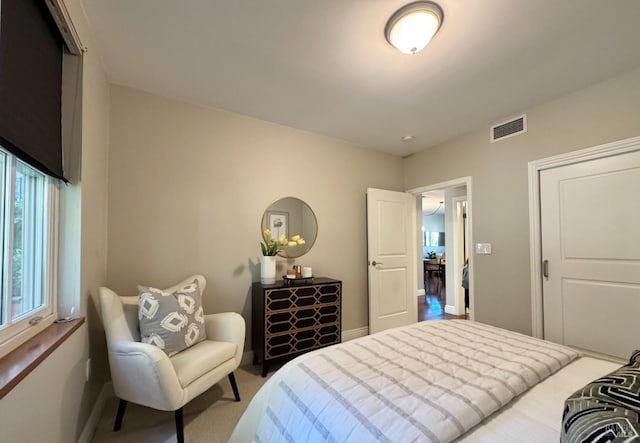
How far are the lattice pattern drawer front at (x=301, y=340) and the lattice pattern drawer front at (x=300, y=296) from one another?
256 millimetres

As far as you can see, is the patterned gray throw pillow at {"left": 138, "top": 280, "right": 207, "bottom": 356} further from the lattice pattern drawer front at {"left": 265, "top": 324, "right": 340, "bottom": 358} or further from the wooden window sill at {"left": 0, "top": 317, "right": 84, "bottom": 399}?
the lattice pattern drawer front at {"left": 265, "top": 324, "right": 340, "bottom": 358}

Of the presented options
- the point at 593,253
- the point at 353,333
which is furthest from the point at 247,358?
the point at 593,253

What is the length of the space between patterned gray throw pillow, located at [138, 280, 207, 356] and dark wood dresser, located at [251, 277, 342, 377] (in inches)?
25.5

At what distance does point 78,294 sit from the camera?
1521mm

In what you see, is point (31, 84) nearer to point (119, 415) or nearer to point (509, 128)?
point (119, 415)

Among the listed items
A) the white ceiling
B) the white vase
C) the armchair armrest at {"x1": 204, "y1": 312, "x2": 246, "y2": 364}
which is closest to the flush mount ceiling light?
the white ceiling

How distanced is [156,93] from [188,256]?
4.70 ft

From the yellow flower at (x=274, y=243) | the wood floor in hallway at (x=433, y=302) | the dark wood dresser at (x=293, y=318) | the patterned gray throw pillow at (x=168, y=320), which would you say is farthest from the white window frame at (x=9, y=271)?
the wood floor in hallway at (x=433, y=302)

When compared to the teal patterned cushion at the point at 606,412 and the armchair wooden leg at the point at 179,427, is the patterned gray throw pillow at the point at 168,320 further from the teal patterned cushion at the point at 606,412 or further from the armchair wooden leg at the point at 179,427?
the teal patterned cushion at the point at 606,412

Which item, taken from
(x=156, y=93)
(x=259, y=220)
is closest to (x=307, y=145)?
(x=259, y=220)

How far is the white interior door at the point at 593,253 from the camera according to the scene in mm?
2074

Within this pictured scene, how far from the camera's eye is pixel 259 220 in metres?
2.84

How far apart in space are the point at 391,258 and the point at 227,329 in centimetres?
226

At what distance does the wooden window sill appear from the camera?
88 centimetres
